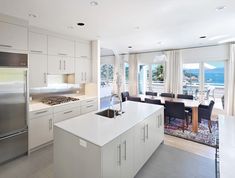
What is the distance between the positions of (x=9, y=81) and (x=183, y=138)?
12.9ft

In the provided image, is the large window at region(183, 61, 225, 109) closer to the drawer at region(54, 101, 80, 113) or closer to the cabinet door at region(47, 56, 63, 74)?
the drawer at region(54, 101, 80, 113)

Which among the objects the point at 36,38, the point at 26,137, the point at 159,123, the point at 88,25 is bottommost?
the point at 26,137

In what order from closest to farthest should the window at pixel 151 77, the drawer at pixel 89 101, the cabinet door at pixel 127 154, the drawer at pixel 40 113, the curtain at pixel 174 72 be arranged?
the cabinet door at pixel 127 154 → the drawer at pixel 40 113 → the drawer at pixel 89 101 → the curtain at pixel 174 72 → the window at pixel 151 77

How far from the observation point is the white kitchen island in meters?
1.59

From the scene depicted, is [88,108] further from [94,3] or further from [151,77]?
[151,77]

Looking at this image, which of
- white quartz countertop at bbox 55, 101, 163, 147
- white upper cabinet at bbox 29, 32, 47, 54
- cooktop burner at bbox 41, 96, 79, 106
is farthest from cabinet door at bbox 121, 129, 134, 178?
white upper cabinet at bbox 29, 32, 47, 54

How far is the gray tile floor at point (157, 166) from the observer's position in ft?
7.67

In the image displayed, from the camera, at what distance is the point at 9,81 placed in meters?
2.58

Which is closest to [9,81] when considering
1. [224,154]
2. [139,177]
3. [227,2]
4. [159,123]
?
[139,177]

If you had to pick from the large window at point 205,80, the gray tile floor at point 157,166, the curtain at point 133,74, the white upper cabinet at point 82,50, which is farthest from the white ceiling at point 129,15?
the curtain at point 133,74

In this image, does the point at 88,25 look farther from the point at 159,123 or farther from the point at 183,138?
the point at 183,138

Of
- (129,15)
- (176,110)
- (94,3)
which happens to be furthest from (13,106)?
(176,110)

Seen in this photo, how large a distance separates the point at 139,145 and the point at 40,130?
2.09 meters

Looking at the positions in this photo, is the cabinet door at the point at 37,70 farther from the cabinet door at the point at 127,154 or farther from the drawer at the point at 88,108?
the cabinet door at the point at 127,154
